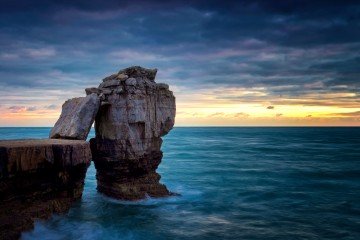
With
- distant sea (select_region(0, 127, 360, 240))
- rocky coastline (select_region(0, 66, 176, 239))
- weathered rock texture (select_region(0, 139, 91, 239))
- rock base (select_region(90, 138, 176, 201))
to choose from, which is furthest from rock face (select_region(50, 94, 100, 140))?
distant sea (select_region(0, 127, 360, 240))

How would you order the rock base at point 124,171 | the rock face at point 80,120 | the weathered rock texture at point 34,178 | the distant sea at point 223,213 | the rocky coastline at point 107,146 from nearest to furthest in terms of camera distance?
1. the weathered rock texture at point 34,178
2. the rocky coastline at point 107,146
3. the distant sea at point 223,213
4. the rock face at point 80,120
5. the rock base at point 124,171

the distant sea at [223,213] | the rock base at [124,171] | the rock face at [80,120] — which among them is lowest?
the distant sea at [223,213]

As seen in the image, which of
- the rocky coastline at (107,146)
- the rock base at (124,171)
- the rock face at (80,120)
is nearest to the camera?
the rocky coastline at (107,146)

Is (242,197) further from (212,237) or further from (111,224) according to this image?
(111,224)

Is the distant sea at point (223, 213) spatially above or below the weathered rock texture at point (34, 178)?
below

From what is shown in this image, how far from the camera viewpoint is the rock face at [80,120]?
1770 cm

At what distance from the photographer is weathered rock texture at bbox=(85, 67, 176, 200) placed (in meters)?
19.4

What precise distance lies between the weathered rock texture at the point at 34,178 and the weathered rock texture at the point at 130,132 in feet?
12.4

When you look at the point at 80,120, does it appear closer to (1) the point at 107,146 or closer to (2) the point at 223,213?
(1) the point at 107,146

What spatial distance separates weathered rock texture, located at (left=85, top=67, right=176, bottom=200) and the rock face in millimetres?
1074

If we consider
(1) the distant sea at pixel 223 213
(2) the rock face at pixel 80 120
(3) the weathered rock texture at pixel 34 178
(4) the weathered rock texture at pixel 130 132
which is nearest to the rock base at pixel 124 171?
(4) the weathered rock texture at pixel 130 132

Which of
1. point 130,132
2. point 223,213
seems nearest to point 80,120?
point 130,132

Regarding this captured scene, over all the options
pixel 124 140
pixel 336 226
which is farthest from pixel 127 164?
pixel 336 226

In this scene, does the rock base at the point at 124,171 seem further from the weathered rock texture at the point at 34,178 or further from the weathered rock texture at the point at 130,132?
the weathered rock texture at the point at 34,178
